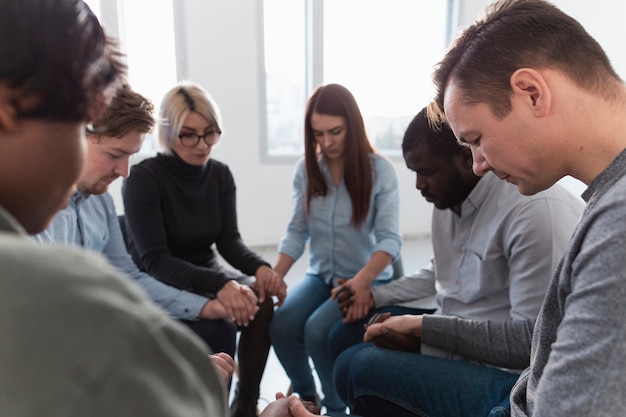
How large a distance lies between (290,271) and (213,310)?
76.0 inches

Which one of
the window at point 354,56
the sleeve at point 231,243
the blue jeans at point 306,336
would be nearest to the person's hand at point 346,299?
the blue jeans at point 306,336

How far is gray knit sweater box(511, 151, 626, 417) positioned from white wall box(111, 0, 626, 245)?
10.3 feet

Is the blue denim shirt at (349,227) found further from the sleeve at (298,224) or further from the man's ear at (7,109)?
the man's ear at (7,109)

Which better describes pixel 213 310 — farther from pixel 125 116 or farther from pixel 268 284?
pixel 125 116

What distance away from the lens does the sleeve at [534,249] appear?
3.50 feet

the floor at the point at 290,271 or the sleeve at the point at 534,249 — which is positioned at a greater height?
the sleeve at the point at 534,249

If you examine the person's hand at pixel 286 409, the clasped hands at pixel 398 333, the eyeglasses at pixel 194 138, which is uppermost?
the eyeglasses at pixel 194 138

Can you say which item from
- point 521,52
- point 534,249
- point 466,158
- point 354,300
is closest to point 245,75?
point 354,300

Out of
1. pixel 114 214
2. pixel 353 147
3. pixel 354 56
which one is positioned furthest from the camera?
pixel 354 56

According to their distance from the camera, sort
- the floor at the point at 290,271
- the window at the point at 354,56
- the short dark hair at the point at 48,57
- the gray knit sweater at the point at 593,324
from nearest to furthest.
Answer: the short dark hair at the point at 48,57, the gray knit sweater at the point at 593,324, the floor at the point at 290,271, the window at the point at 354,56

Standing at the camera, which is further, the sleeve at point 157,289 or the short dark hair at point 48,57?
the sleeve at point 157,289

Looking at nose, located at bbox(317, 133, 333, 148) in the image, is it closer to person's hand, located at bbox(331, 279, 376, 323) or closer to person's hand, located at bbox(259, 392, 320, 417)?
person's hand, located at bbox(331, 279, 376, 323)

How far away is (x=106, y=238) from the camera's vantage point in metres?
1.51

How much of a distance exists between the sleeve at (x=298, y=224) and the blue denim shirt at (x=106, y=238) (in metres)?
0.53
